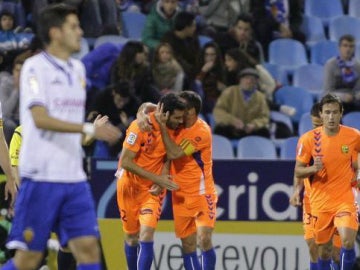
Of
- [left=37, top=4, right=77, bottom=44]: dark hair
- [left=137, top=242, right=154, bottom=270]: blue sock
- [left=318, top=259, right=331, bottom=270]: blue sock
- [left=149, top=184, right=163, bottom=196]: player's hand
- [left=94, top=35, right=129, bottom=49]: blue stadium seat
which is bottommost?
[left=318, top=259, right=331, bottom=270]: blue sock

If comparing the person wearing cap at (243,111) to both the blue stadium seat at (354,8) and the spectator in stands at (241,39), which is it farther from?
the blue stadium seat at (354,8)

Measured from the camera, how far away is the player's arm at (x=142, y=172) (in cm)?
1059

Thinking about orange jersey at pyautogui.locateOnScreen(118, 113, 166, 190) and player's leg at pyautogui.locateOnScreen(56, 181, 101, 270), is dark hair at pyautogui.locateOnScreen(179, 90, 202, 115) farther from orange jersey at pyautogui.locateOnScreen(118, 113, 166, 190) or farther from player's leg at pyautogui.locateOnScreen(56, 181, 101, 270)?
player's leg at pyautogui.locateOnScreen(56, 181, 101, 270)

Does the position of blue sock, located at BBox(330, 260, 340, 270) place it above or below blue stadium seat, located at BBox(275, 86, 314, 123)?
below

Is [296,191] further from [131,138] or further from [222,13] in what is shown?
[222,13]

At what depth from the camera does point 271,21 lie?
16.4 meters

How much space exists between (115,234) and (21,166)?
14.9 ft

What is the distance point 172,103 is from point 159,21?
5.10 meters

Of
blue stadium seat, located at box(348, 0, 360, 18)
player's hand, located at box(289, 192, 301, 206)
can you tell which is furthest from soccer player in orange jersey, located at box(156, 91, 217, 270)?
blue stadium seat, located at box(348, 0, 360, 18)

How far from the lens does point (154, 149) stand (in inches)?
433

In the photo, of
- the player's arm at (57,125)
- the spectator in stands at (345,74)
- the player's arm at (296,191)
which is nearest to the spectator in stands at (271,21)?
the spectator in stands at (345,74)

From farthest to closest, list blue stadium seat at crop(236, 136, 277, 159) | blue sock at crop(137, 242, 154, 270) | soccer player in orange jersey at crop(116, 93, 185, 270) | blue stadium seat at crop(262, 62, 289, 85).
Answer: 1. blue stadium seat at crop(262, 62, 289, 85)
2. blue stadium seat at crop(236, 136, 277, 159)
3. blue sock at crop(137, 242, 154, 270)
4. soccer player in orange jersey at crop(116, 93, 185, 270)

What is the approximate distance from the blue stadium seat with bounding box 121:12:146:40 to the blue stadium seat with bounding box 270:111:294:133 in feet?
7.56

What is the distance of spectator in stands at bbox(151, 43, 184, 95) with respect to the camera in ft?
47.7
